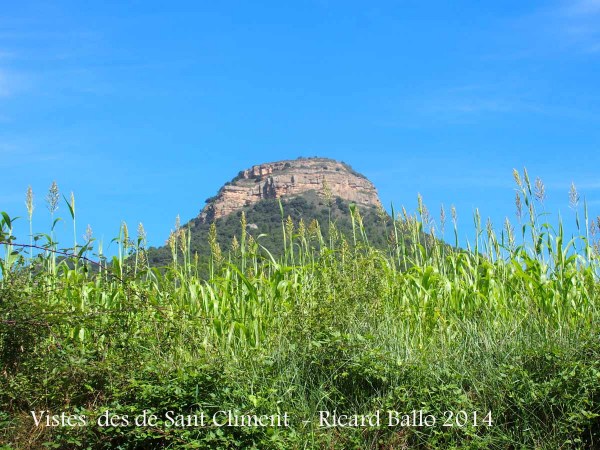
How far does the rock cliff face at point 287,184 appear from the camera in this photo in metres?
110

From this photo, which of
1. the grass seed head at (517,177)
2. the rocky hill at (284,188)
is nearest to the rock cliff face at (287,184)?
the rocky hill at (284,188)

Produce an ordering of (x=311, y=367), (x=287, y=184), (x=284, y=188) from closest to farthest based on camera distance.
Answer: (x=311, y=367)
(x=284, y=188)
(x=287, y=184)

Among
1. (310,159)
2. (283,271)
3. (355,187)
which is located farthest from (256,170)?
(283,271)

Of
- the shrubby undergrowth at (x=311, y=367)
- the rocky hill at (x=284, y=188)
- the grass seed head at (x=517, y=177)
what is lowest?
the shrubby undergrowth at (x=311, y=367)

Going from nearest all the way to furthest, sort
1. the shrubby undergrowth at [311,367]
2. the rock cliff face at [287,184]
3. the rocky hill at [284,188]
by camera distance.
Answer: the shrubby undergrowth at [311,367]
the rocky hill at [284,188]
the rock cliff face at [287,184]

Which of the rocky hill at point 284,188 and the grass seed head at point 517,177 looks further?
the rocky hill at point 284,188

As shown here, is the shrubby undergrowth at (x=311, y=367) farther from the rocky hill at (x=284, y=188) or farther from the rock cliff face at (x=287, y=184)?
the rock cliff face at (x=287, y=184)

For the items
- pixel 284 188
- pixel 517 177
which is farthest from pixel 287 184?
pixel 517 177

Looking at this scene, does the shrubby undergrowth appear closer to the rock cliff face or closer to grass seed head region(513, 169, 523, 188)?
grass seed head region(513, 169, 523, 188)

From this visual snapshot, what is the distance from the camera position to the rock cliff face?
110m

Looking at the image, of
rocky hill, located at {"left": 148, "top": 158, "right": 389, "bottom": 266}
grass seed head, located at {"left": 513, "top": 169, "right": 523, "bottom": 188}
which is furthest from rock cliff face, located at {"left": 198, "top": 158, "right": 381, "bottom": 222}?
grass seed head, located at {"left": 513, "top": 169, "right": 523, "bottom": 188}

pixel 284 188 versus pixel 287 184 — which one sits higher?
pixel 287 184

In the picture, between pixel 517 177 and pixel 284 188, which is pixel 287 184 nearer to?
pixel 284 188

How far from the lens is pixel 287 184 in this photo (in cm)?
11231
